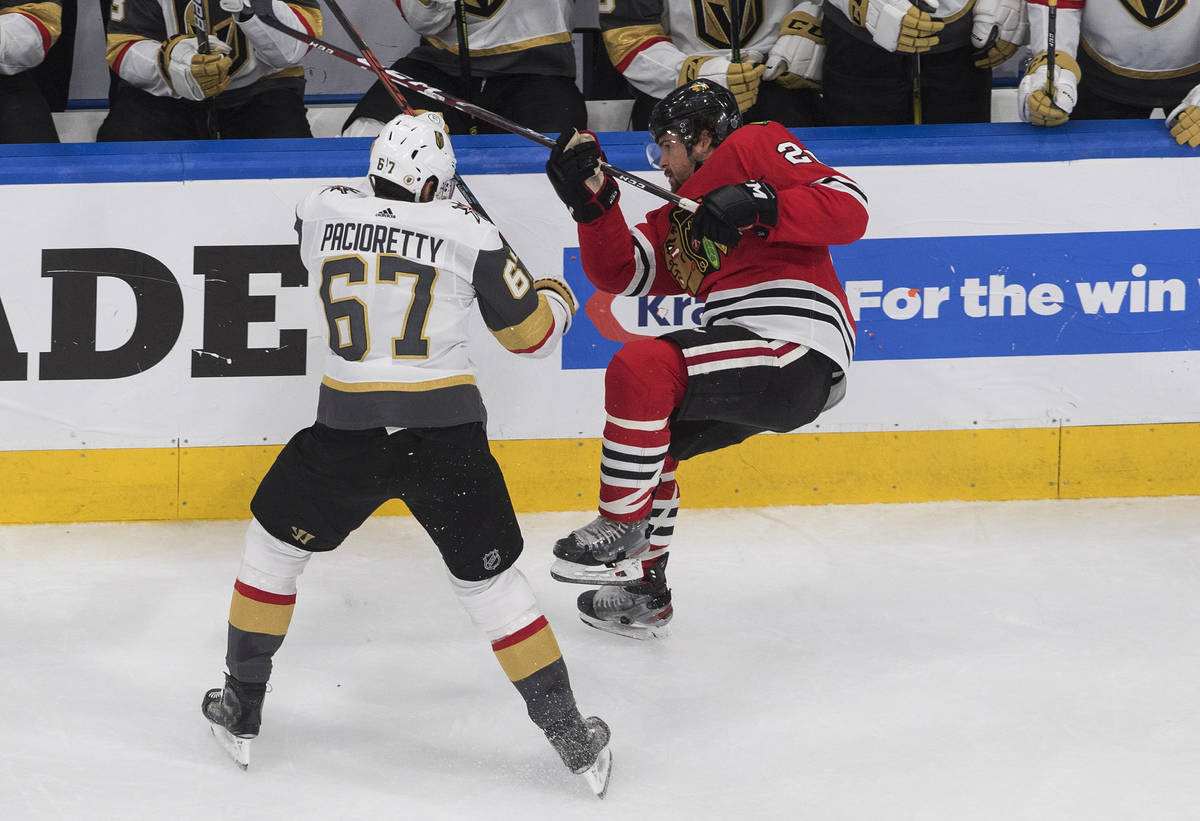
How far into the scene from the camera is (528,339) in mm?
2451

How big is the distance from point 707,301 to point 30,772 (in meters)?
1.67

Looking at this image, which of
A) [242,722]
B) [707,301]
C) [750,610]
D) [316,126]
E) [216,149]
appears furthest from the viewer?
[316,126]

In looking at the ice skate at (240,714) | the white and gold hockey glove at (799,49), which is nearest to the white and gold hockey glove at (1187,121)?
the white and gold hockey glove at (799,49)

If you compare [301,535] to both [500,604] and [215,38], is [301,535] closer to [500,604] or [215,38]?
[500,604]

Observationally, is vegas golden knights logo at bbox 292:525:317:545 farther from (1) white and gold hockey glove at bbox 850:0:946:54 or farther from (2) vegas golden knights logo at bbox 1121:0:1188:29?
(2) vegas golden knights logo at bbox 1121:0:1188:29

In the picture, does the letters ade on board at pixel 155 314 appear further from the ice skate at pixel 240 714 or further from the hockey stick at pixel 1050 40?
the hockey stick at pixel 1050 40

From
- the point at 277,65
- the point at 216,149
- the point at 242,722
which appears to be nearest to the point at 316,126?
the point at 277,65

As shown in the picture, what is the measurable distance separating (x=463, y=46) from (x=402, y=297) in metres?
1.92

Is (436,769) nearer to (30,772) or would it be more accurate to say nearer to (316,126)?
(30,772)

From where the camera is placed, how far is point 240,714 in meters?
2.50

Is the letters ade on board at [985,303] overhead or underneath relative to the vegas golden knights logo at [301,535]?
overhead

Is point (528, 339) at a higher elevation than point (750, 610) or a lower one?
higher

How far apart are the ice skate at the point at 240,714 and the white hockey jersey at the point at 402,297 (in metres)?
0.55

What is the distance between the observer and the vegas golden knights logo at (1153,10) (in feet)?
12.4
